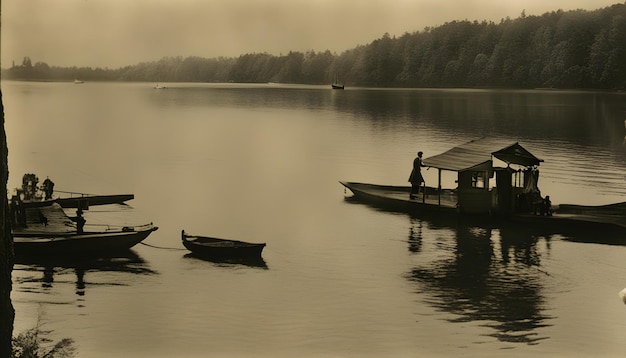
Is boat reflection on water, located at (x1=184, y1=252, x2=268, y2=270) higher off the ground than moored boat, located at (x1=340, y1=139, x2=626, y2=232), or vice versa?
moored boat, located at (x1=340, y1=139, x2=626, y2=232)

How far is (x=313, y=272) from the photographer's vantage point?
880 inches

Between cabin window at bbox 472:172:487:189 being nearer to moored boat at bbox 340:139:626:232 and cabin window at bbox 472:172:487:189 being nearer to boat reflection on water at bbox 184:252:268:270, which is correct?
moored boat at bbox 340:139:626:232

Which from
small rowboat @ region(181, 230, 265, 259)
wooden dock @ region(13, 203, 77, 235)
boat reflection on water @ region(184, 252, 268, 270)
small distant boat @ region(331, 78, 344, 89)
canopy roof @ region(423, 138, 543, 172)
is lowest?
boat reflection on water @ region(184, 252, 268, 270)

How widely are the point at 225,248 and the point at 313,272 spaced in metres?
2.18

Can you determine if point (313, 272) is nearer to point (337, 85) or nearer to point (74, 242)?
point (74, 242)

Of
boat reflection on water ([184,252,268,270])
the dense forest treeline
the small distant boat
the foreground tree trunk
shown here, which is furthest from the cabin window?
the small distant boat

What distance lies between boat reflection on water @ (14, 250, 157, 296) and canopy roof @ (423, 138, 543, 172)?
980 cm

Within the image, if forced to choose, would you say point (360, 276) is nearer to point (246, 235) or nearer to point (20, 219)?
point (246, 235)

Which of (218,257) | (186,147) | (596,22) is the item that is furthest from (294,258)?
(596,22)

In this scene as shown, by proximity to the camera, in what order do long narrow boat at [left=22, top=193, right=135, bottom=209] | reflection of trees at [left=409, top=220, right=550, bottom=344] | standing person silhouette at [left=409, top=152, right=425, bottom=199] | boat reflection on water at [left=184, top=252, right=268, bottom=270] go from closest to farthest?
reflection of trees at [left=409, top=220, right=550, bottom=344] < boat reflection on water at [left=184, top=252, right=268, bottom=270] < long narrow boat at [left=22, top=193, right=135, bottom=209] < standing person silhouette at [left=409, top=152, right=425, bottom=199]

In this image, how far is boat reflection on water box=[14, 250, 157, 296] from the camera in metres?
20.7

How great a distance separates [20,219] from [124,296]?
19.2ft

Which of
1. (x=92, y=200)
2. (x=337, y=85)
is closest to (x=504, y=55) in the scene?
(x=337, y=85)

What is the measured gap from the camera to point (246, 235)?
90.4 ft
